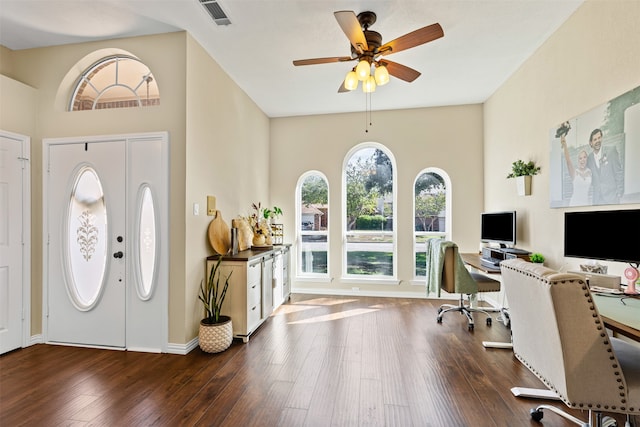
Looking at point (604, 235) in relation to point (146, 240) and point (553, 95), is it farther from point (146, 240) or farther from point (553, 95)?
point (146, 240)

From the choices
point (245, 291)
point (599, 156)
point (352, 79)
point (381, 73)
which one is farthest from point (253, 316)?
point (599, 156)

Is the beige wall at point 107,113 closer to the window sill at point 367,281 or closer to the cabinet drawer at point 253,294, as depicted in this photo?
the cabinet drawer at point 253,294

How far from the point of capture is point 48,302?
2.99 meters

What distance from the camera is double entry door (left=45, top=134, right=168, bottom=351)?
9.18 ft

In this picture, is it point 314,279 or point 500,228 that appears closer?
point 500,228

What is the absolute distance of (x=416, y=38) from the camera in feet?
7.23

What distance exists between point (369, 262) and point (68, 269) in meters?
3.95

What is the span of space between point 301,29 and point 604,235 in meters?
2.91

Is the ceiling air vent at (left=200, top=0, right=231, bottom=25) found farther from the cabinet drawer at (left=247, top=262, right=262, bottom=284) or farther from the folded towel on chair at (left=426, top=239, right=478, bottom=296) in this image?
the folded towel on chair at (left=426, top=239, right=478, bottom=296)

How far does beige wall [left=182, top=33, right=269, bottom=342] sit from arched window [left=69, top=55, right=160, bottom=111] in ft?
1.57

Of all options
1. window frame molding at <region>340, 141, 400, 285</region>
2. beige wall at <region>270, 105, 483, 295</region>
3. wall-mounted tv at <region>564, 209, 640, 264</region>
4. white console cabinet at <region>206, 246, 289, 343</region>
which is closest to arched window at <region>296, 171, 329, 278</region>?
beige wall at <region>270, 105, 483, 295</region>

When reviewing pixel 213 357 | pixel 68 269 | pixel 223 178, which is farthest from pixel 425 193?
pixel 68 269

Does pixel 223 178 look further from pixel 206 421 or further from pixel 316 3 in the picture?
pixel 206 421

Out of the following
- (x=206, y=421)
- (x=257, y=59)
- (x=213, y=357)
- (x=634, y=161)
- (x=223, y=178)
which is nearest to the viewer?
(x=206, y=421)
